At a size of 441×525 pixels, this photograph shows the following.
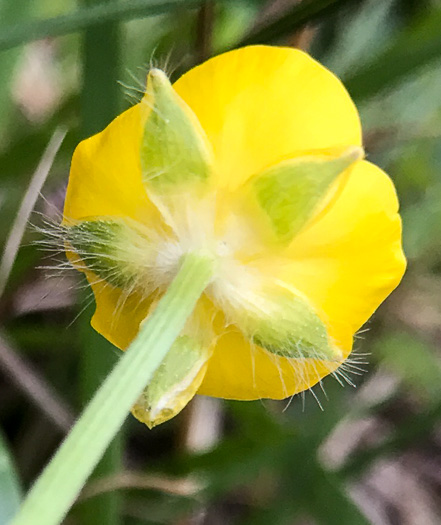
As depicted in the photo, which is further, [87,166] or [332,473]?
[332,473]

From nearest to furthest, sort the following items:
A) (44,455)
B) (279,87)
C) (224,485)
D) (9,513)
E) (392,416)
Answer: (279,87)
(9,513)
(224,485)
(44,455)
(392,416)

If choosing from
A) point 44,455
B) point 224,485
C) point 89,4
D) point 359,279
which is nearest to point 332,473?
point 224,485

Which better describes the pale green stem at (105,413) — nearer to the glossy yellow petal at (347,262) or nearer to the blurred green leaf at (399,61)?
the glossy yellow petal at (347,262)

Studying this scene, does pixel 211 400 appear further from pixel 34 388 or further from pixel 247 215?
pixel 247 215

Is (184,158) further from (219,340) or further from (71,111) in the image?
(71,111)

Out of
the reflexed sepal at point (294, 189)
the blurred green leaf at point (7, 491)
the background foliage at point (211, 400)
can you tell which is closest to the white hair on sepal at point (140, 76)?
the background foliage at point (211, 400)

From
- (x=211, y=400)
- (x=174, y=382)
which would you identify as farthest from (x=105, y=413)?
(x=211, y=400)
